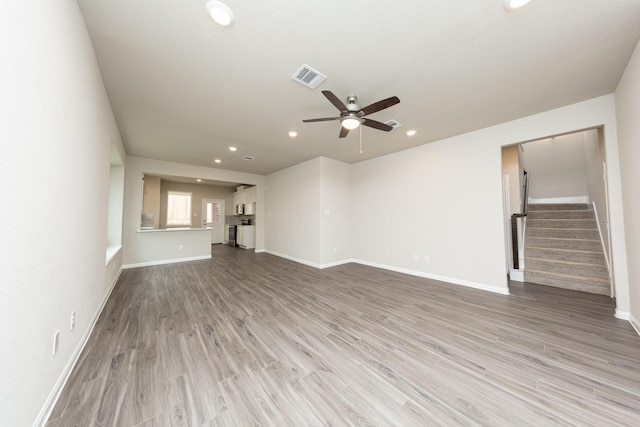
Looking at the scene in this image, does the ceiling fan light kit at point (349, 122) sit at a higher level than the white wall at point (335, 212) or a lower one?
higher

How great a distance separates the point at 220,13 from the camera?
158cm

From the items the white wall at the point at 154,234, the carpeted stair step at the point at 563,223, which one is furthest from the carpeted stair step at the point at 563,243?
the white wall at the point at 154,234

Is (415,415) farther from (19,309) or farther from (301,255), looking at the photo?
(301,255)

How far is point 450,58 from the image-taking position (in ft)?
6.64

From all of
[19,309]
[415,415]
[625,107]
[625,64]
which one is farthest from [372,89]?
[19,309]

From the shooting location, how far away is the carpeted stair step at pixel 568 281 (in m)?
3.30

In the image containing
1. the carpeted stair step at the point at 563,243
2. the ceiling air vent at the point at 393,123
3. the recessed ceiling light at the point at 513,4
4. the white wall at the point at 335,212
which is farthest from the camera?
the white wall at the point at 335,212

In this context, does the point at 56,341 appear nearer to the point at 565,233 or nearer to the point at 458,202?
the point at 458,202

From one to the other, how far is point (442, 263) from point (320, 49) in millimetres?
3971

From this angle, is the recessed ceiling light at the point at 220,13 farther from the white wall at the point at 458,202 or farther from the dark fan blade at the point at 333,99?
the white wall at the point at 458,202

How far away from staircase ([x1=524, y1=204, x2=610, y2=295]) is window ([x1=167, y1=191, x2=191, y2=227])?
1027cm

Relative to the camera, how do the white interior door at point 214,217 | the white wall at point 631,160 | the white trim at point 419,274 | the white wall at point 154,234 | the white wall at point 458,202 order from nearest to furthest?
the white wall at point 631,160 → the white wall at point 458,202 → the white trim at point 419,274 → the white wall at point 154,234 → the white interior door at point 214,217

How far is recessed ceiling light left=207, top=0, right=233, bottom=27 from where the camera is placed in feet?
4.93

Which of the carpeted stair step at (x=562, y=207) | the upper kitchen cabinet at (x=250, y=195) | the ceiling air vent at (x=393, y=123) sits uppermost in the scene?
the ceiling air vent at (x=393, y=123)
